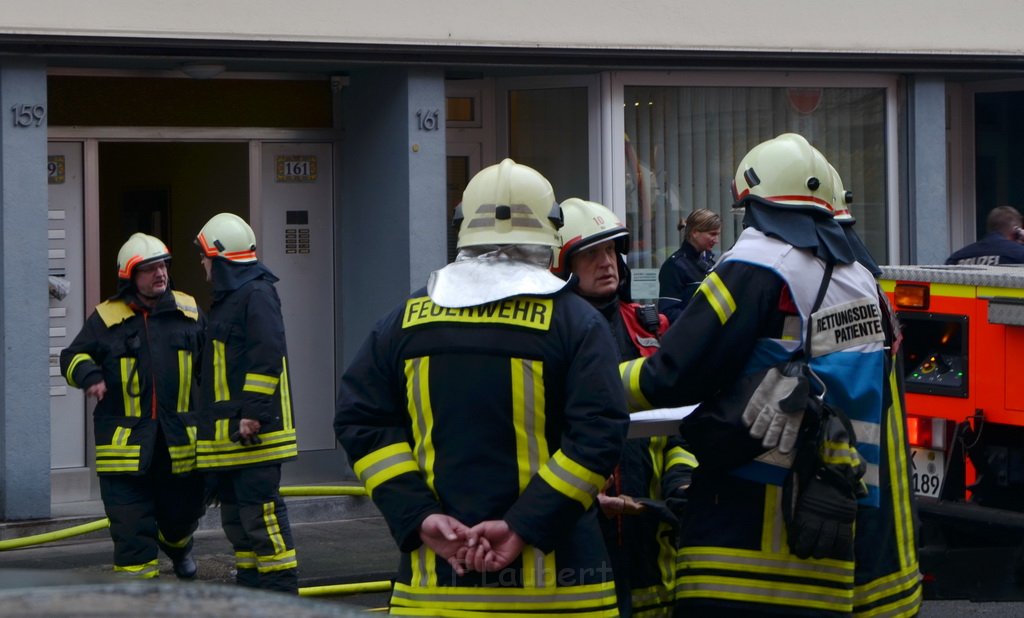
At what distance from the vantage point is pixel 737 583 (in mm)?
4461

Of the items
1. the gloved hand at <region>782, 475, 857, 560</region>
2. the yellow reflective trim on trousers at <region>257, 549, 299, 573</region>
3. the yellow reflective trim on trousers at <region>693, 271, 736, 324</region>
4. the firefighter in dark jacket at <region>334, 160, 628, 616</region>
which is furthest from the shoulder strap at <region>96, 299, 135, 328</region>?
the gloved hand at <region>782, 475, 857, 560</region>

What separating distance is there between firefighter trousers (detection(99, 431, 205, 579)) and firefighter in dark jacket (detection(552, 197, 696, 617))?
371 cm

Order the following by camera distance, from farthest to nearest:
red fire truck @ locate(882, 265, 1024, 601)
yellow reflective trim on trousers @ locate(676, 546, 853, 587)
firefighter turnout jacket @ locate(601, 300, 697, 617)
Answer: red fire truck @ locate(882, 265, 1024, 601), firefighter turnout jacket @ locate(601, 300, 697, 617), yellow reflective trim on trousers @ locate(676, 546, 853, 587)

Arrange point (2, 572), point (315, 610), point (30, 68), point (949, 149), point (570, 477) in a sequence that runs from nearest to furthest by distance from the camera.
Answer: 1. point (315, 610)
2. point (2, 572)
3. point (570, 477)
4. point (30, 68)
5. point (949, 149)

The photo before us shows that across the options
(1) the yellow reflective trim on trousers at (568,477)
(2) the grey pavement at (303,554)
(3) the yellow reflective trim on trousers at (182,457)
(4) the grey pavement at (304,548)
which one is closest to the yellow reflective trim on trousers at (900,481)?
(1) the yellow reflective trim on trousers at (568,477)

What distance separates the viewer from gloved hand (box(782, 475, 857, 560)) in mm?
4301

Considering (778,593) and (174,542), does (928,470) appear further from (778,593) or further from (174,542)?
(174,542)

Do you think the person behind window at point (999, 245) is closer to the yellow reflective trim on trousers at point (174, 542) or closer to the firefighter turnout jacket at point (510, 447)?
the yellow reflective trim on trousers at point (174, 542)

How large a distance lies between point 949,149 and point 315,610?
1202cm

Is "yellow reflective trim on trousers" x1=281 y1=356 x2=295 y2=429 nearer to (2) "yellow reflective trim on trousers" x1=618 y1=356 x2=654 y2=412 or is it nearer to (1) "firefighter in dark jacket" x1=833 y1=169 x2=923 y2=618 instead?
(2) "yellow reflective trim on trousers" x1=618 y1=356 x2=654 y2=412

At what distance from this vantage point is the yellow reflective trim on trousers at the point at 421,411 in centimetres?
417

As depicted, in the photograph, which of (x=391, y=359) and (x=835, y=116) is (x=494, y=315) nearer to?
(x=391, y=359)

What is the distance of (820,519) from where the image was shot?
4.30 metres

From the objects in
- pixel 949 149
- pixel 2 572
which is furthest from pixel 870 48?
pixel 2 572
